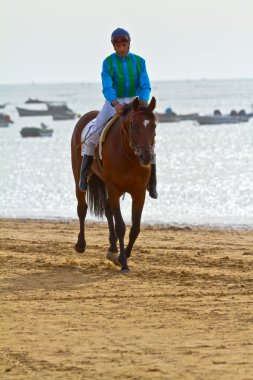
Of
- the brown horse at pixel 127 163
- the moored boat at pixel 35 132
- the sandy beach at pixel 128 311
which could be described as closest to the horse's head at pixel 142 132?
the brown horse at pixel 127 163

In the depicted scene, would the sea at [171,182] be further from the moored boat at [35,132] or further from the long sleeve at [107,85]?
the long sleeve at [107,85]

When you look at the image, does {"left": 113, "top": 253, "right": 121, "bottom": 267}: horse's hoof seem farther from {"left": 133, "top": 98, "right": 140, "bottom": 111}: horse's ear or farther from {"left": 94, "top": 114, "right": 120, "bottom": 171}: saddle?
{"left": 133, "top": 98, "right": 140, "bottom": 111}: horse's ear

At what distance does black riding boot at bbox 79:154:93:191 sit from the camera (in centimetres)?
1462

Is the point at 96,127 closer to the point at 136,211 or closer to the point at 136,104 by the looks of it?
the point at 136,211

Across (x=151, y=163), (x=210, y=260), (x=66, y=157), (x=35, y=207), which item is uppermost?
(x=151, y=163)

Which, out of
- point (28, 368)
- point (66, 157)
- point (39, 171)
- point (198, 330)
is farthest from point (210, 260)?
point (66, 157)

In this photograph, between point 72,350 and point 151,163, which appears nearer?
point 72,350

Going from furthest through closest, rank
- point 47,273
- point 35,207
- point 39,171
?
point 39,171 < point 35,207 < point 47,273

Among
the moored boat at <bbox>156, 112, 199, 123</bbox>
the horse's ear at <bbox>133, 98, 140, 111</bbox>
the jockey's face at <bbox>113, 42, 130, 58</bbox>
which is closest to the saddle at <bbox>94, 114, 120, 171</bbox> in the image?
the horse's ear at <bbox>133, 98, 140, 111</bbox>

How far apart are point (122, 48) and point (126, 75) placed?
31cm

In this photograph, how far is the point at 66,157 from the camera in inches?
2029

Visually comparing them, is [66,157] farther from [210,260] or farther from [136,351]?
[136,351]

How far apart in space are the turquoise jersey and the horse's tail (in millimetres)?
1565

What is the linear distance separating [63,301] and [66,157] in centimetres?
4009
